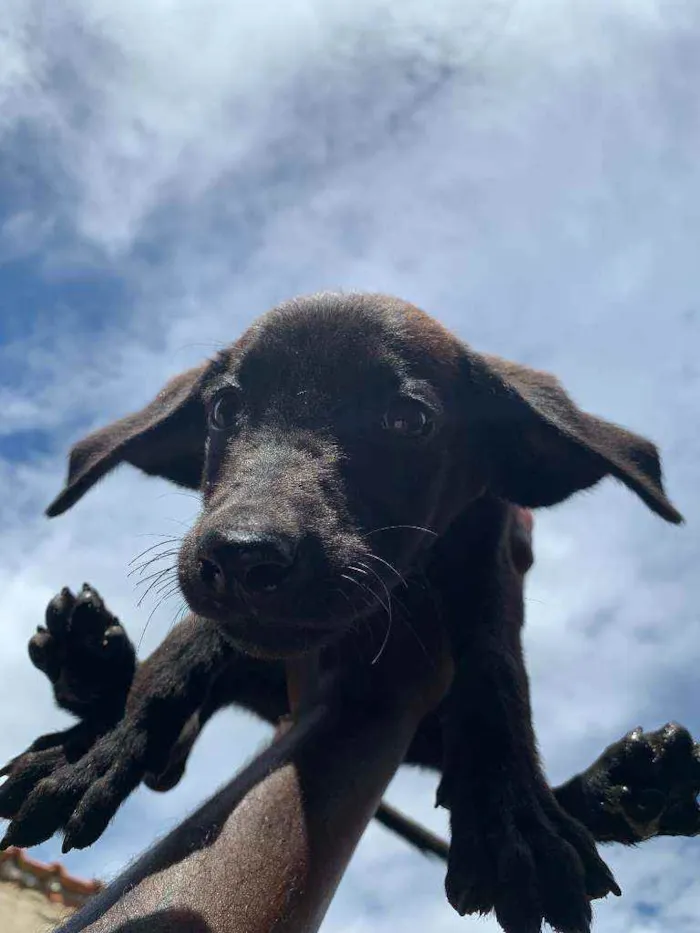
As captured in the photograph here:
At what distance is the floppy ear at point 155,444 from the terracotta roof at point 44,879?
21.2 ft

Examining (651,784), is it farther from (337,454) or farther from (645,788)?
(337,454)

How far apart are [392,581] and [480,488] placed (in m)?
0.74

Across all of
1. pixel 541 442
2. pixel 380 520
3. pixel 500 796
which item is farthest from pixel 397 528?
pixel 500 796

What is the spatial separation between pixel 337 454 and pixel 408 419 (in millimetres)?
335

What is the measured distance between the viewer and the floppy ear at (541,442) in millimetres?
2928

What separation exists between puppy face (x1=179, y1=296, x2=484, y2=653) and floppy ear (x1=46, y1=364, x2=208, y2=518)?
0.49 ft

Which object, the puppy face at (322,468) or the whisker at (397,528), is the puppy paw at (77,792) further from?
the whisker at (397,528)

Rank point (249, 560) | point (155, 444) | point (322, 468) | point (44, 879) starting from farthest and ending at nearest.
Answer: point (44, 879), point (155, 444), point (322, 468), point (249, 560)

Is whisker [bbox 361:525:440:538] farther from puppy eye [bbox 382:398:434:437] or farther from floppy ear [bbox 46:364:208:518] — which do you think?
floppy ear [bbox 46:364:208:518]

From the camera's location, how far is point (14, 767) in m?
2.94

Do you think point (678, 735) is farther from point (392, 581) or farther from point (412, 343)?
point (412, 343)

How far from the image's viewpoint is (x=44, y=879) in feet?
28.1

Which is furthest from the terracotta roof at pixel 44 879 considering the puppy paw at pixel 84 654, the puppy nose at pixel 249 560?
the puppy nose at pixel 249 560

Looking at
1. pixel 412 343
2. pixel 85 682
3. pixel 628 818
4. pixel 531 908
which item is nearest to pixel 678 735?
pixel 628 818
